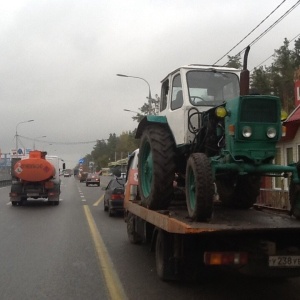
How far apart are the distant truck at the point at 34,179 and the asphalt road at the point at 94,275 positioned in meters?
9.19

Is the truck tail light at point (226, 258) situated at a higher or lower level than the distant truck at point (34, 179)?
lower

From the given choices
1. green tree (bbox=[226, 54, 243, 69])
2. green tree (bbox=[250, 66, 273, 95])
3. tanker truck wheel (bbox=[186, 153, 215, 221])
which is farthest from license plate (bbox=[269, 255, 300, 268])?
green tree (bbox=[250, 66, 273, 95])

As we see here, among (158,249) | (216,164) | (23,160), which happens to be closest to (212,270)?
(158,249)

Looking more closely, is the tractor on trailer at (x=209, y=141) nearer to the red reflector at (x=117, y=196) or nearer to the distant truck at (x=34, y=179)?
the red reflector at (x=117, y=196)

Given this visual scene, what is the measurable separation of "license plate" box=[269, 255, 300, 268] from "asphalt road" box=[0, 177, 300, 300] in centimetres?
85

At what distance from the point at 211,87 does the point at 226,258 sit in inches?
135

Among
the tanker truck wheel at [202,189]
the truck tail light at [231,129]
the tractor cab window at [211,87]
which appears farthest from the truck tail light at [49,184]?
the truck tail light at [231,129]

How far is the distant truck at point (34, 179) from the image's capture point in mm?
22578

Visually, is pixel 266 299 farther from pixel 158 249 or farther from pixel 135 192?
pixel 135 192

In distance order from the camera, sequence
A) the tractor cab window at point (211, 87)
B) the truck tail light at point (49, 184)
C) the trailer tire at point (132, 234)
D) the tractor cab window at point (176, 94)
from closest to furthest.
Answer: the tractor cab window at point (211, 87) < the tractor cab window at point (176, 94) < the trailer tire at point (132, 234) < the truck tail light at point (49, 184)

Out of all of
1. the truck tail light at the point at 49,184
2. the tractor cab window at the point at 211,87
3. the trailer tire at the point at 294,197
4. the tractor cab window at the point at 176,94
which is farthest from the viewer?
the truck tail light at the point at 49,184

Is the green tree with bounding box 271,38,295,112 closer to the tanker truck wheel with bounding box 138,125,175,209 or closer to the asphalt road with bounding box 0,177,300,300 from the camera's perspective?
the asphalt road with bounding box 0,177,300,300

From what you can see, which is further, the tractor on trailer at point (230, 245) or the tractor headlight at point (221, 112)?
the tractor headlight at point (221, 112)

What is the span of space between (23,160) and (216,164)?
17478mm
